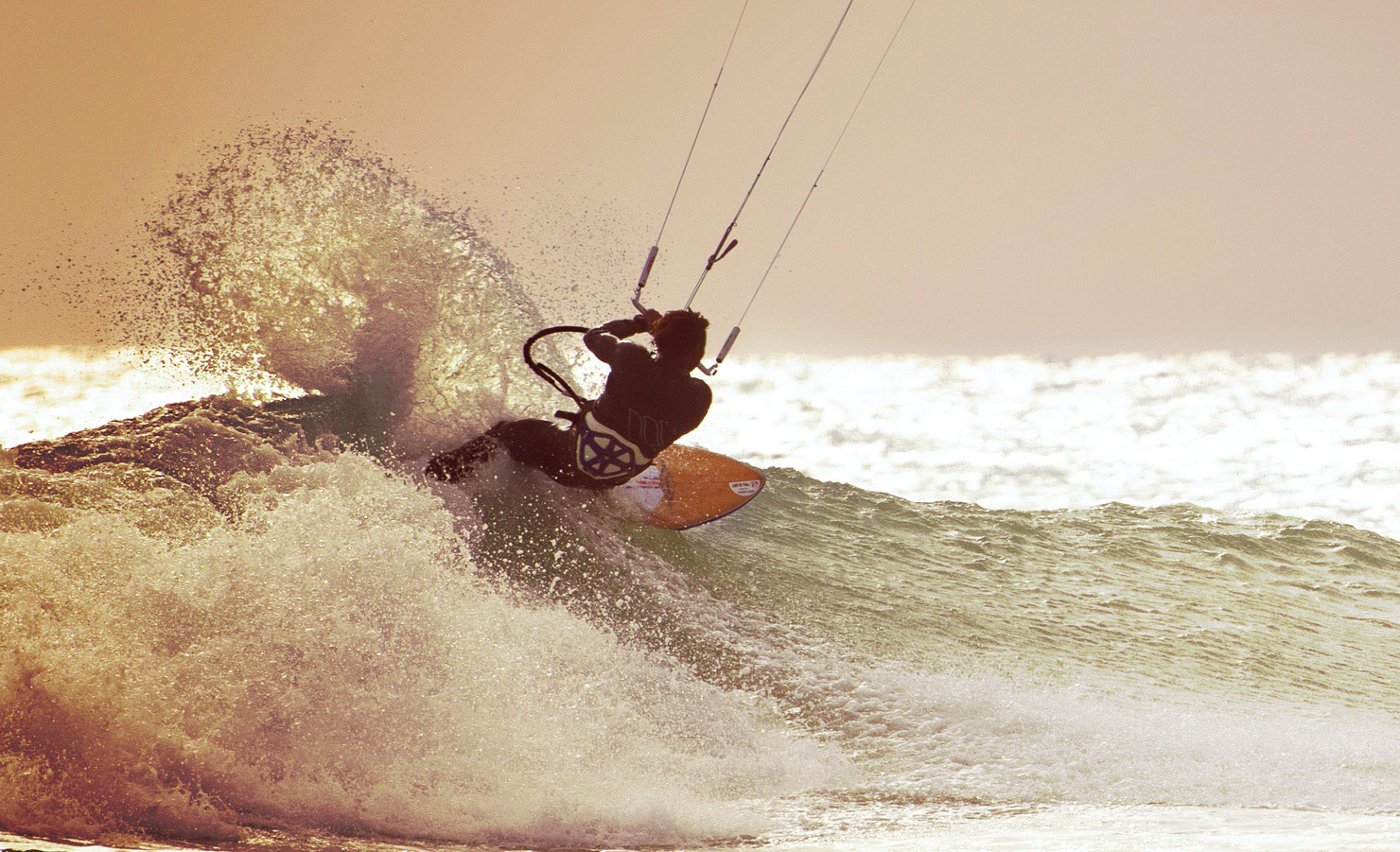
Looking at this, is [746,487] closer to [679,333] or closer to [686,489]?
[686,489]

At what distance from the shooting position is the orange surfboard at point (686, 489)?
5891mm

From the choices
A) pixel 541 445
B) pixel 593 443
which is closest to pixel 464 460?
pixel 541 445

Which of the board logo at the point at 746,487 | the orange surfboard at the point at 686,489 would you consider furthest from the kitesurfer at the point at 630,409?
the board logo at the point at 746,487

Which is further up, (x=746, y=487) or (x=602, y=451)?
(x=746, y=487)

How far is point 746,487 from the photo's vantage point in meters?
6.41

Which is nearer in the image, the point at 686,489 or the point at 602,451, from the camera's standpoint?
the point at 602,451

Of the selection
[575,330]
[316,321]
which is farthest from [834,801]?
[316,321]

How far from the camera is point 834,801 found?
10.5 ft

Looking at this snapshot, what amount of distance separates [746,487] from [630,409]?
2234mm

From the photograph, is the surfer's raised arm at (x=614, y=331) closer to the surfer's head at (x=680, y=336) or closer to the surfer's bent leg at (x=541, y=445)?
the surfer's head at (x=680, y=336)

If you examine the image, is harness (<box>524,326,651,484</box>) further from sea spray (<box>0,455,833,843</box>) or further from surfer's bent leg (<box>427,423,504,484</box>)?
sea spray (<box>0,455,833,843</box>)

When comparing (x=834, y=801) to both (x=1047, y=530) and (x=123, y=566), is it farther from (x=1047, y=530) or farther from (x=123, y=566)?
(x=1047, y=530)

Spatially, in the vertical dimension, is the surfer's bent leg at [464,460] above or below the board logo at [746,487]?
below

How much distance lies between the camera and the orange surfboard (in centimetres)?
589
